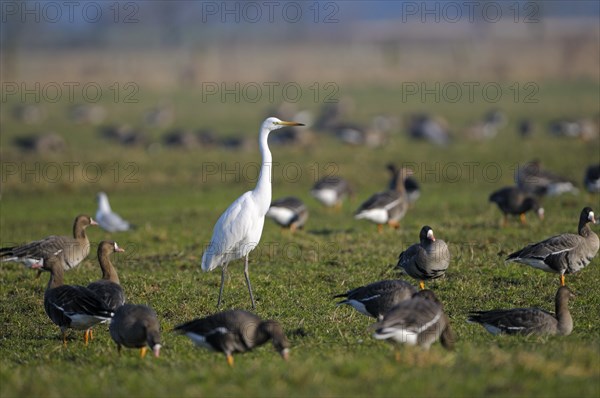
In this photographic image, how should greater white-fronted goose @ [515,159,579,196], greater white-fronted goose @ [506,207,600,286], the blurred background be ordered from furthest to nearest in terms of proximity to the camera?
1. the blurred background
2. greater white-fronted goose @ [515,159,579,196]
3. greater white-fronted goose @ [506,207,600,286]

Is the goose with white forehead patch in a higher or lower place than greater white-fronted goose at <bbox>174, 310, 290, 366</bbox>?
lower

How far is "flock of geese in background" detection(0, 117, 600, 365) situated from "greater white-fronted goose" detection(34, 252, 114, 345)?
0.01 metres

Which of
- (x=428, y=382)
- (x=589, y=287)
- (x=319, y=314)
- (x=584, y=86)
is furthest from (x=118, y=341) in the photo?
(x=584, y=86)

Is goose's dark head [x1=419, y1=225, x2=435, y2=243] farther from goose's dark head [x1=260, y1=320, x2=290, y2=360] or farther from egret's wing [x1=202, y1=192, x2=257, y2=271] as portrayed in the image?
goose's dark head [x1=260, y1=320, x2=290, y2=360]

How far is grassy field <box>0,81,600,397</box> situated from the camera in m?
7.24

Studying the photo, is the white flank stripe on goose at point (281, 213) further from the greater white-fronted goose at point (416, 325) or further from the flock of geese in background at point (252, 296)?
the greater white-fronted goose at point (416, 325)

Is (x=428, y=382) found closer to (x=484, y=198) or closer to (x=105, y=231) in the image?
(x=105, y=231)

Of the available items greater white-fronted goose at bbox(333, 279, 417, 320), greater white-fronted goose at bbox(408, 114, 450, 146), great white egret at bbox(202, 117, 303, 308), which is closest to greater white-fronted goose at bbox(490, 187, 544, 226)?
great white egret at bbox(202, 117, 303, 308)

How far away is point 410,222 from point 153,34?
11650 cm

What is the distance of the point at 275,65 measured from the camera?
68.4 m

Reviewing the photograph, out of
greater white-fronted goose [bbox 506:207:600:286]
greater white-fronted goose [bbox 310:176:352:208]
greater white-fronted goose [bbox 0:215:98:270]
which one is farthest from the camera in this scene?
greater white-fronted goose [bbox 310:176:352:208]

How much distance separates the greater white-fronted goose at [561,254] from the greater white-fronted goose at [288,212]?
20.9 feet

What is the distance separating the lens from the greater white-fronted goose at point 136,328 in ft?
28.5

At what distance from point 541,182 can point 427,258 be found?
9172mm
